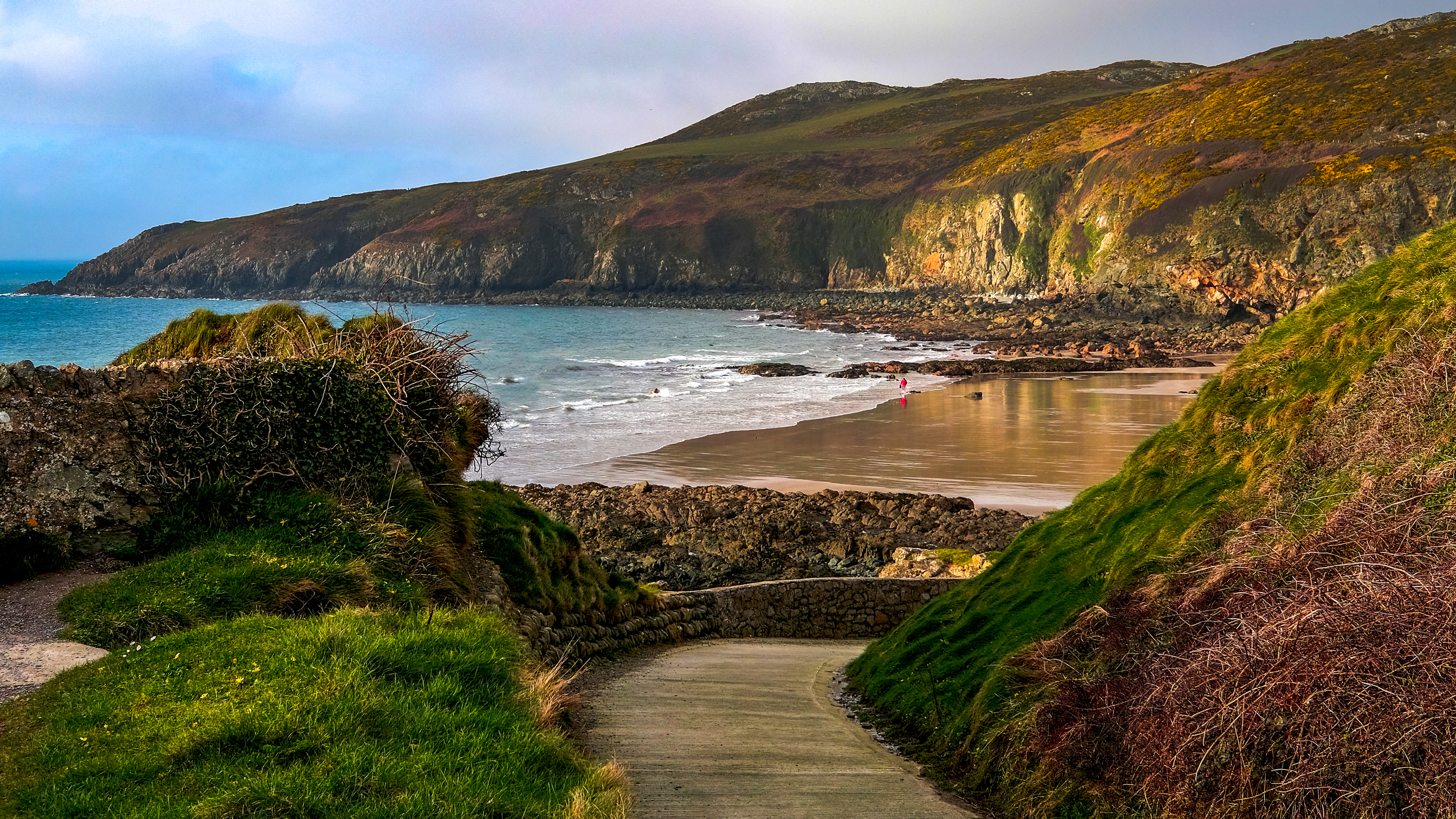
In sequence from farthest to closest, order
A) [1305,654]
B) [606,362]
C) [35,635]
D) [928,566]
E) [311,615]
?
[606,362] < [928,566] < [311,615] < [35,635] < [1305,654]

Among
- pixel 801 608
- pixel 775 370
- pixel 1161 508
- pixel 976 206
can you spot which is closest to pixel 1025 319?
pixel 775 370

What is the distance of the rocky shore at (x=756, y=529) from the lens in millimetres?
19438

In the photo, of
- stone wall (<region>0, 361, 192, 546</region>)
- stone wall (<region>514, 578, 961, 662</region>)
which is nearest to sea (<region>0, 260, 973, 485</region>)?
stone wall (<region>0, 361, 192, 546</region>)

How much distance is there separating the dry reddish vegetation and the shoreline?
1500 centimetres

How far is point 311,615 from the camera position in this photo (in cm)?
781

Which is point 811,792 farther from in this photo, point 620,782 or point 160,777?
point 160,777

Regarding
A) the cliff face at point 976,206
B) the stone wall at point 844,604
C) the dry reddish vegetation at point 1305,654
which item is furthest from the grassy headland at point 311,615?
the cliff face at point 976,206

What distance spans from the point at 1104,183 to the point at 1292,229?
2331 cm

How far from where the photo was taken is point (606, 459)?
30.1 meters

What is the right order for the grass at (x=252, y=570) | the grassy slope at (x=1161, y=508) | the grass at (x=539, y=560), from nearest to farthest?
the grass at (x=252, y=570) < the grassy slope at (x=1161, y=508) < the grass at (x=539, y=560)

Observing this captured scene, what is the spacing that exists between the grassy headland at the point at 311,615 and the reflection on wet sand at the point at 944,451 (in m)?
13.6

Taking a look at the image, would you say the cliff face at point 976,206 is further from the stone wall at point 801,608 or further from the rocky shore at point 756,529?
the stone wall at point 801,608

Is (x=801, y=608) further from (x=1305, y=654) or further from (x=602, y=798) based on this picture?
(x=602, y=798)

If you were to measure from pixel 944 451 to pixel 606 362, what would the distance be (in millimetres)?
36415
